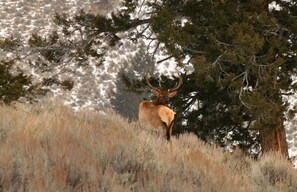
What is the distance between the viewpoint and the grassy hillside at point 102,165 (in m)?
4.19

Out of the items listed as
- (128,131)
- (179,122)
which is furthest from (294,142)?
(128,131)

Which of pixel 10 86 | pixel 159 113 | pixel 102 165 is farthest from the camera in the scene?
pixel 10 86

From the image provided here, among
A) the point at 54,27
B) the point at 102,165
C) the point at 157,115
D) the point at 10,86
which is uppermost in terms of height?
the point at 54,27

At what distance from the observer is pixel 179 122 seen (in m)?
14.0

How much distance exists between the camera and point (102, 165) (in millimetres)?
4945

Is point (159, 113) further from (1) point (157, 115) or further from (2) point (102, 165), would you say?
(2) point (102, 165)

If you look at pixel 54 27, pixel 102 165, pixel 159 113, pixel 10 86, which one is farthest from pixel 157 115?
pixel 54 27

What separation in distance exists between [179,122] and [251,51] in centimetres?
446

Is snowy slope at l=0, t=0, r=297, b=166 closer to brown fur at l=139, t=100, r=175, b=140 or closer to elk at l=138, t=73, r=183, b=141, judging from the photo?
elk at l=138, t=73, r=183, b=141

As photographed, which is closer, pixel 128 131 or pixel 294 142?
pixel 128 131

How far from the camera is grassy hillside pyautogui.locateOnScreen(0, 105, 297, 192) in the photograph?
4188 mm

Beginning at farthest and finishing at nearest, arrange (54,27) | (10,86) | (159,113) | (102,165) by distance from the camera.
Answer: (54,27), (10,86), (159,113), (102,165)

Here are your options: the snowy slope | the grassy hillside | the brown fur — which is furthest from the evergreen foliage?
the snowy slope

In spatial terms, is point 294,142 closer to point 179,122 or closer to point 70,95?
point 70,95
